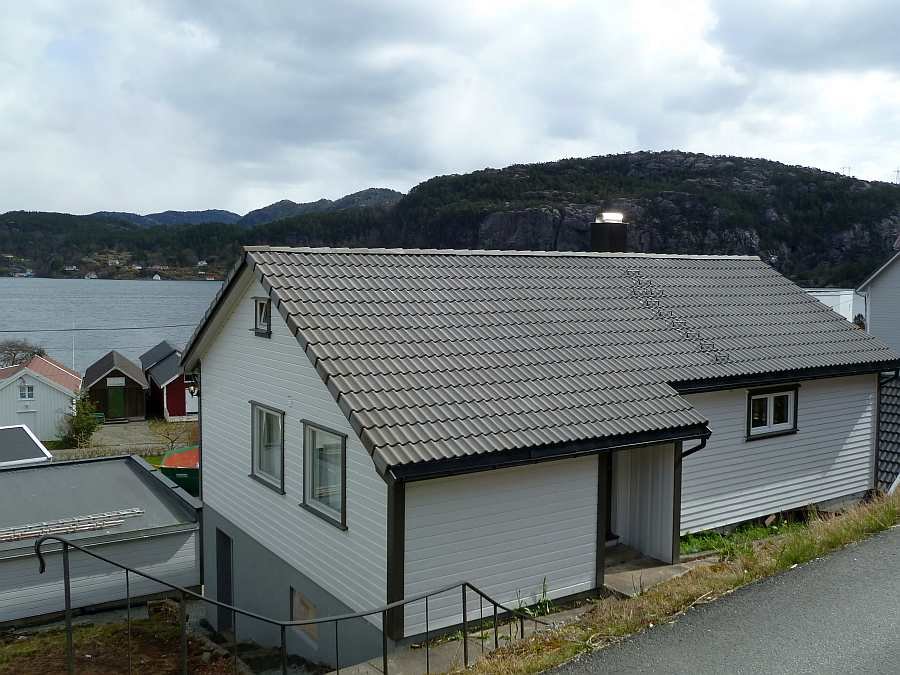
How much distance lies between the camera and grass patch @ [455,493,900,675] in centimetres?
735

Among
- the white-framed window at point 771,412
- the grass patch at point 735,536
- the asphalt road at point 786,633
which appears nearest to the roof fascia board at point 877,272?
the white-framed window at point 771,412

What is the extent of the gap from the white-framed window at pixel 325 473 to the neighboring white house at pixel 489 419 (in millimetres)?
30

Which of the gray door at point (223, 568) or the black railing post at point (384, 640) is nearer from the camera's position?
the black railing post at point (384, 640)

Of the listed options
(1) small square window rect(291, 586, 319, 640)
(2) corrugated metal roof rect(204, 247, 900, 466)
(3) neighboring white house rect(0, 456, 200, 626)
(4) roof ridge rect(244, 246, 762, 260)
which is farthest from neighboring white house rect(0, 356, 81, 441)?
(2) corrugated metal roof rect(204, 247, 900, 466)

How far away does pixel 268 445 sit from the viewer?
12.2m

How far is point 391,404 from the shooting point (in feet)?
29.8

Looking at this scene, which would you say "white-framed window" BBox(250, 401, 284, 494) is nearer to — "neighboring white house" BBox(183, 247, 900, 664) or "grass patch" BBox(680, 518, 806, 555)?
"neighboring white house" BBox(183, 247, 900, 664)

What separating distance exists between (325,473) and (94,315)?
126532mm

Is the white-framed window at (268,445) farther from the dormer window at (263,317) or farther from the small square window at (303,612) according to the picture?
the small square window at (303,612)

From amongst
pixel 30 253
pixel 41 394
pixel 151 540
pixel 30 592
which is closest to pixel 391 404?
pixel 151 540

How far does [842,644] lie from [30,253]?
613ft

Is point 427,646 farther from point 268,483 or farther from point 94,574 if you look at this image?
point 94,574

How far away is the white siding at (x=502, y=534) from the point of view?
8812 millimetres

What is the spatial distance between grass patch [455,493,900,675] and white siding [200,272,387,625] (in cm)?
205
